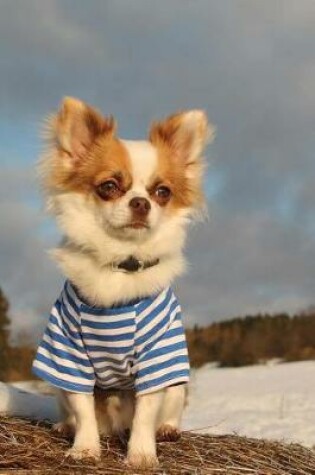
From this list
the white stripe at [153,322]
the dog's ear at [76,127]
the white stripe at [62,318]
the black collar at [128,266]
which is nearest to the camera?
the white stripe at [153,322]

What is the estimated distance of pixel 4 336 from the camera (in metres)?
17.5

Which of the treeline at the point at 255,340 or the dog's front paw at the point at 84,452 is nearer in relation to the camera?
the dog's front paw at the point at 84,452

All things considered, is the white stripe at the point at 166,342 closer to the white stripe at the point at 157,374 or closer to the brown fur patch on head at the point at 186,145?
the white stripe at the point at 157,374

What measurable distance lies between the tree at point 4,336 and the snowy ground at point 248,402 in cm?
396

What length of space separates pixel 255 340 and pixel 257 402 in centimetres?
960

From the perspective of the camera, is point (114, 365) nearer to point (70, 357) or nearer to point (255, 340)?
point (70, 357)

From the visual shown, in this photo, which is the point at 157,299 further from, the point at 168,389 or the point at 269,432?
the point at 269,432

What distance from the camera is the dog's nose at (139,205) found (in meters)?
5.17

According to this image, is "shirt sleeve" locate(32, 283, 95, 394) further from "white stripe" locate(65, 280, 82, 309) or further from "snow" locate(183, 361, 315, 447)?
"snow" locate(183, 361, 315, 447)

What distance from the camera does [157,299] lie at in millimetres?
5434

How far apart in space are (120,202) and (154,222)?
0.27 meters

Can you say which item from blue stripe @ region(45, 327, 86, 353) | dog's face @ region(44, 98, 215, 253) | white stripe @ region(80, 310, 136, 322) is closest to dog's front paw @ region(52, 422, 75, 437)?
blue stripe @ region(45, 327, 86, 353)

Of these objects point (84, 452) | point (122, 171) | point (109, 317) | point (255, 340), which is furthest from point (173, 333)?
point (255, 340)

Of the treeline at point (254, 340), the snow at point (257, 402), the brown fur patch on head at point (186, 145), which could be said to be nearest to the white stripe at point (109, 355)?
the brown fur patch on head at point (186, 145)
